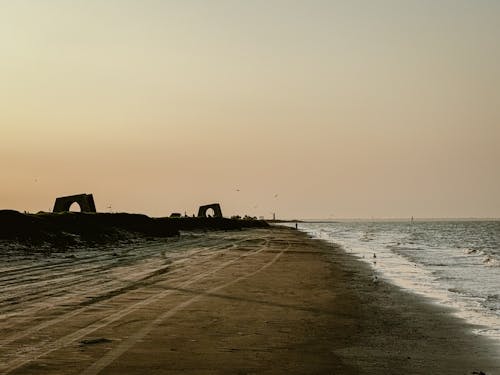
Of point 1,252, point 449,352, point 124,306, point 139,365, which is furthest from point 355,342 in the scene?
point 1,252

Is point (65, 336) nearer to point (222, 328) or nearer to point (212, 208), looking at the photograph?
point (222, 328)

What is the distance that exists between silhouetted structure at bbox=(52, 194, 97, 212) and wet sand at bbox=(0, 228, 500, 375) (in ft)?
187

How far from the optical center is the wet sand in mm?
8797

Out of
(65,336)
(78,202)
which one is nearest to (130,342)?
(65,336)

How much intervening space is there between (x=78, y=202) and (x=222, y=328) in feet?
230

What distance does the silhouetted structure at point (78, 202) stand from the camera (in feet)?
254

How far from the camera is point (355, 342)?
35.4 feet

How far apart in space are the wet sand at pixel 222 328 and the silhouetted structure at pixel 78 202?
2244 inches

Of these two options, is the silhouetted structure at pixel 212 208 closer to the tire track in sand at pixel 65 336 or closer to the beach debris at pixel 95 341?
the tire track in sand at pixel 65 336

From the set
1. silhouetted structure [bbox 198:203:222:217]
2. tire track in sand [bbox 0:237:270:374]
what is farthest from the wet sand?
silhouetted structure [bbox 198:203:222:217]

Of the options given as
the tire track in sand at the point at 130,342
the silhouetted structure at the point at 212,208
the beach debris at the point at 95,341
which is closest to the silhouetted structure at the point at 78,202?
the tire track in sand at the point at 130,342

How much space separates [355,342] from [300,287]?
31.4 feet

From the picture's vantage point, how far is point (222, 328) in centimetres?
1188

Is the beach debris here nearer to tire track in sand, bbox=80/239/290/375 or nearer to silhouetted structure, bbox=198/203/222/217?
tire track in sand, bbox=80/239/290/375
